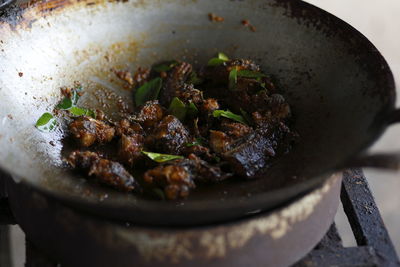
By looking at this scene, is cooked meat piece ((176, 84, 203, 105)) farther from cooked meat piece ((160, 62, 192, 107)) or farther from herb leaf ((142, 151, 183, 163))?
herb leaf ((142, 151, 183, 163))

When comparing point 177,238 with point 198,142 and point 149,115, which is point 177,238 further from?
point 149,115

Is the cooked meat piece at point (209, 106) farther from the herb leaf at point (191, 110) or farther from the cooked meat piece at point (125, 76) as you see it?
the cooked meat piece at point (125, 76)

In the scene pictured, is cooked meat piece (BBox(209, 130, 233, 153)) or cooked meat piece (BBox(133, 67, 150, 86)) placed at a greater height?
cooked meat piece (BBox(133, 67, 150, 86))

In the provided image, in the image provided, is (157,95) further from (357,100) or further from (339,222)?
(339,222)

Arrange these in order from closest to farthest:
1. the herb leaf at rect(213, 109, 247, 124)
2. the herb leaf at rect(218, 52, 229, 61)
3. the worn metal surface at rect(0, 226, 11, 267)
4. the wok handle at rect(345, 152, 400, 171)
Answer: the wok handle at rect(345, 152, 400, 171) < the herb leaf at rect(213, 109, 247, 124) < the herb leaf at rect(218, 52, 229, 61) < the worn metal surface at rect(0, 226, 11, 267)

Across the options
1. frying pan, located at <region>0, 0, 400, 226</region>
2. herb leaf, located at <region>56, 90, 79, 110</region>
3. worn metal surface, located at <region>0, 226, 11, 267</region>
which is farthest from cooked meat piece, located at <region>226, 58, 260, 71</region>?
worn metal surface, located at <region>0, 226, 11, 267</region>

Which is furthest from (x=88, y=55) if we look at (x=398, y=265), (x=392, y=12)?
(x=392, y=12)
